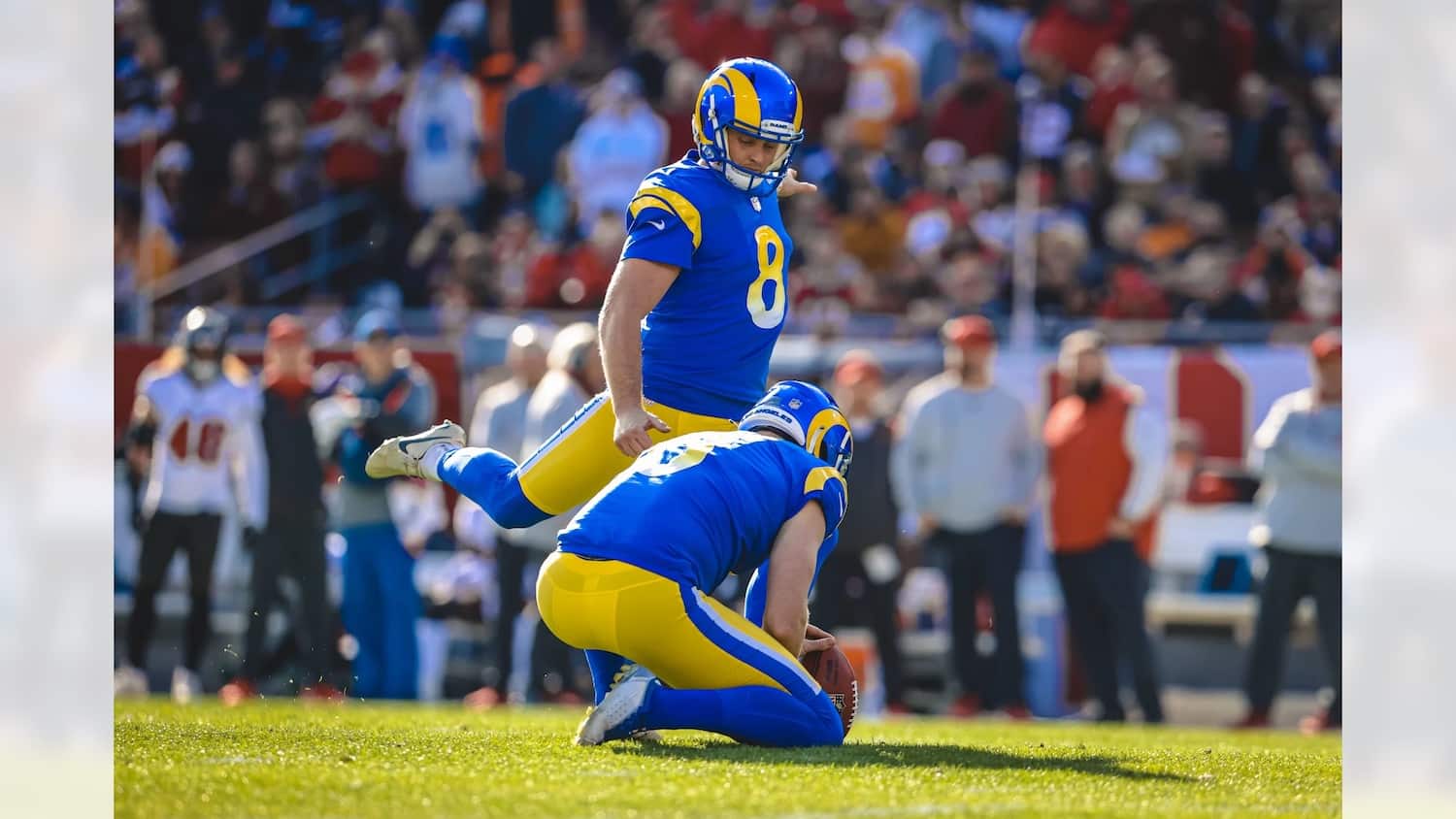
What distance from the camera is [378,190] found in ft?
51.4

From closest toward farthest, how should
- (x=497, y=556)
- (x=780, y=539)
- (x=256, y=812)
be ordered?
(x=256, y=812)
(x=780, y=539)
(x=497, y=556)

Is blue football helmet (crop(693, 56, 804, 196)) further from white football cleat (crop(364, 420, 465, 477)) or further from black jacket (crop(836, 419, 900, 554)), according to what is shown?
black jacket (crop(836, 419, 900, 554))

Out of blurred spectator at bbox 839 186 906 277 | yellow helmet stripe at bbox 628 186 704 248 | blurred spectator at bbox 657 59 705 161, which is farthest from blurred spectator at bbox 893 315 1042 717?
yellow helmet stripe at bbox 628 186 704 248

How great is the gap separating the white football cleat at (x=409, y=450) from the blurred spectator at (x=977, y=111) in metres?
8.56

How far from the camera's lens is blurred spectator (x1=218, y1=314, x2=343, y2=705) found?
11055 millimetres

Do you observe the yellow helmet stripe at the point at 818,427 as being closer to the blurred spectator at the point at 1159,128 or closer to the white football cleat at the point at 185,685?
the white football cleat at the point at 185,685

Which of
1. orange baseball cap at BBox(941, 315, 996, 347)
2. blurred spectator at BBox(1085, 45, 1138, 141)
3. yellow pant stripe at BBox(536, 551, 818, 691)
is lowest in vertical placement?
yellow pant stripe at BBox(536, 551, 818, 691)

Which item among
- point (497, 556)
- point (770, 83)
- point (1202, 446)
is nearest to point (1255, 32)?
point (1202, 446)

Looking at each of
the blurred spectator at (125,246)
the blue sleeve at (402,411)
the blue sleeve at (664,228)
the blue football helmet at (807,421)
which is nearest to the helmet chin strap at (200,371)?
the blue sleeve at (402,411)

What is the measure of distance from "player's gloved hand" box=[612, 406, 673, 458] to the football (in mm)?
857

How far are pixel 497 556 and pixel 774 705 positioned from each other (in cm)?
551

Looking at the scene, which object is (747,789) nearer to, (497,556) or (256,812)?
(256,812)

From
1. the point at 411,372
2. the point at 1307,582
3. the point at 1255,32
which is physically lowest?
the point at 1307,582

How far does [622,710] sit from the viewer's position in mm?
5844
